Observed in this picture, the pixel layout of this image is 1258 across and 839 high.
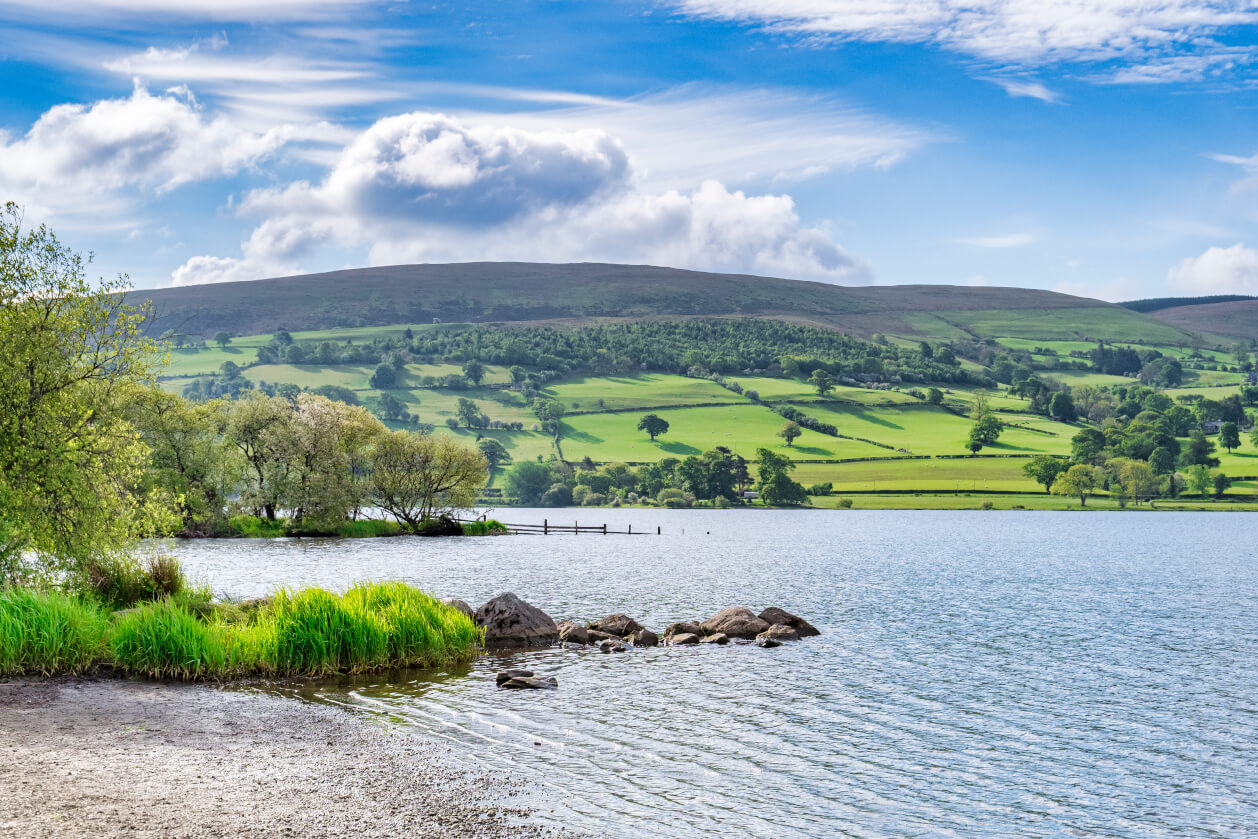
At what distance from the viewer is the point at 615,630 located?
4025cm

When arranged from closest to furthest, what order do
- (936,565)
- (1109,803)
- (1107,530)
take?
1. (1109,803)
2. (936,565)
3. (1107,530)

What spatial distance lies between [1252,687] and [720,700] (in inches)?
713

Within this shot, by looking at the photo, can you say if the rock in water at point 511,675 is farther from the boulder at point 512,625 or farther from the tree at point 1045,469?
the tree at point 1045,469

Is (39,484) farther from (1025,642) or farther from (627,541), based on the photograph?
(627,541)

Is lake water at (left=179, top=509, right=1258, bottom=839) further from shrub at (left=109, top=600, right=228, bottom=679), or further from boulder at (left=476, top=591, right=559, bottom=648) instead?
shrub at (left=109, top=600, right=228, bottom=679)

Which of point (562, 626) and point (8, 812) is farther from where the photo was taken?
point (562, 626)

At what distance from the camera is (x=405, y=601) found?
105 ft

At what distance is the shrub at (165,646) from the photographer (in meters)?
25.4

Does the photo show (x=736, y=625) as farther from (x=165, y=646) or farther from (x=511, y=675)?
(x=165, y=646)

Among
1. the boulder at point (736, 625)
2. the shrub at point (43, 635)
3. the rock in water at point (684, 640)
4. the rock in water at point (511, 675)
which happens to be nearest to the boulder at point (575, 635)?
the rock in water at point (684, 640)

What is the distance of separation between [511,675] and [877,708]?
432 inches

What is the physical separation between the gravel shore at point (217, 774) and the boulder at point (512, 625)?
14410mm

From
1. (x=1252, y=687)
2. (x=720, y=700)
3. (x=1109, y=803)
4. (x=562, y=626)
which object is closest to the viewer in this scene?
(x=1109, y=803)

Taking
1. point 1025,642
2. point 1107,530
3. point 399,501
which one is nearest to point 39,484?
point 1025,642
